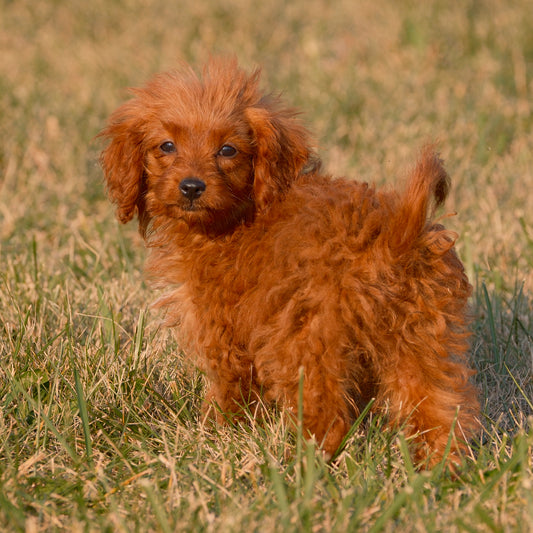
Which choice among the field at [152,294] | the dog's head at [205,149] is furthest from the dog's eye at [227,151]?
the field at [152,294]

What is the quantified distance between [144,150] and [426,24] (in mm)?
6055

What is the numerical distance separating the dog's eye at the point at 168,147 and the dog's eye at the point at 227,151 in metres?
0.20

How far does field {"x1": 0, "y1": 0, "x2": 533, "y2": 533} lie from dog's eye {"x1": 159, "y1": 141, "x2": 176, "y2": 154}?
0.68 m

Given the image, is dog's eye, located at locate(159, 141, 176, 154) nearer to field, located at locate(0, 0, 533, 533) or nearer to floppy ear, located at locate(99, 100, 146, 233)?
floppy ear, located at locate(99, 100, 146, 233)

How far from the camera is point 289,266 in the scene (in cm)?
280

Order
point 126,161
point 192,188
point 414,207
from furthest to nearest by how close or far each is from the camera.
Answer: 1. point 126,161
2. point 192,188
3. point 414,207

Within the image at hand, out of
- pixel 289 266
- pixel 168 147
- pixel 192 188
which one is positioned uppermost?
pixel 168 147

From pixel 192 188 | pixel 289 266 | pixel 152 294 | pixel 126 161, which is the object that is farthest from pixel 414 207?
pixel 152 294

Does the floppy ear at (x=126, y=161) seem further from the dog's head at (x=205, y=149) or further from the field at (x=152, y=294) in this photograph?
the field at (x=152, y=294)

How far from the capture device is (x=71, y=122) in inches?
282

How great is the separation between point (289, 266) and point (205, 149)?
2.06 ft

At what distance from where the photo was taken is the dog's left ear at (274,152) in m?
3.12

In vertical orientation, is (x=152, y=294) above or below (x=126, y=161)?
below

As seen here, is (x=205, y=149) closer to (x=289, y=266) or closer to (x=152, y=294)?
(x=289, y=266)
